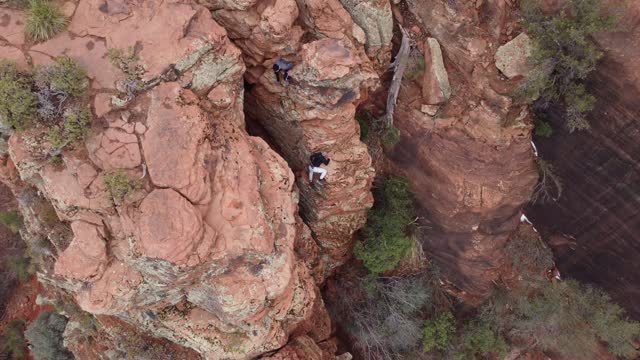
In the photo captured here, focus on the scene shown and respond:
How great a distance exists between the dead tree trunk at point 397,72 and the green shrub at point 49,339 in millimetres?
11860

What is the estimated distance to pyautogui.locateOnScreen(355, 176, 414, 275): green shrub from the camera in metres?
11.2

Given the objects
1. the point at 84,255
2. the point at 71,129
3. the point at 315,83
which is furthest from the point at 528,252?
the point at 71,129

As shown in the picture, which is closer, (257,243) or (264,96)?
(257,243)

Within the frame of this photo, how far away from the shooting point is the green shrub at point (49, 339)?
12664 millimetres

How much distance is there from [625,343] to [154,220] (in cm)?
1296

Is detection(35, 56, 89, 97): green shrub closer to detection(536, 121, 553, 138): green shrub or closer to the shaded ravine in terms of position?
detection(536, 121, 553, 138): green shrub

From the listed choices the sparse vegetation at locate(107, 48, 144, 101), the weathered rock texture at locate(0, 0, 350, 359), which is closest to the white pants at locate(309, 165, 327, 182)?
the weathered rock texture at locate(0, 0, 350, 359)

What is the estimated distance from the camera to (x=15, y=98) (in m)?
6.79

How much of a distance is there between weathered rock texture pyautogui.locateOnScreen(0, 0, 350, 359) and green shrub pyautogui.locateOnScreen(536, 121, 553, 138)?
485 cm

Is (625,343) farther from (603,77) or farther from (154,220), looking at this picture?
(154,220)

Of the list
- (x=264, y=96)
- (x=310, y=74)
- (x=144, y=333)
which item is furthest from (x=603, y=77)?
(x=144, y=333)

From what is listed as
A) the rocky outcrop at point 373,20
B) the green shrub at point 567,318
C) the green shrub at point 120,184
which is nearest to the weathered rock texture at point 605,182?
the green shrub at point 567,318

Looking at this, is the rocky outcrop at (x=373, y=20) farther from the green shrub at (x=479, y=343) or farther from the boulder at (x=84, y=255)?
the green shrub at (x=479, y=343)

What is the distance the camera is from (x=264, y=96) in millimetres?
9422
